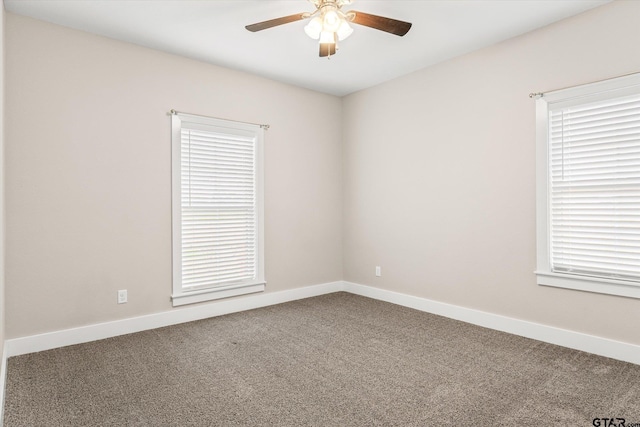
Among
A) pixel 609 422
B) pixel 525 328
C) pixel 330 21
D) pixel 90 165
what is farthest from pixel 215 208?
pixel 609 422

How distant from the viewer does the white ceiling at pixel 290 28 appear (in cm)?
286

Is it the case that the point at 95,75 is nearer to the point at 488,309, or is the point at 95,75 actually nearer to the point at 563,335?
the point at 488,309

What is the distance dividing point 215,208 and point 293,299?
5.15 feet

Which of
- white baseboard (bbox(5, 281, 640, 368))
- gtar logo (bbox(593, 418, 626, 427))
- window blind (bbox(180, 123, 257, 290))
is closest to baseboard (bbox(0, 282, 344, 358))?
white baseboard (bbox(5, 281, 640, 368))

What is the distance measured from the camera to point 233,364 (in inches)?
111

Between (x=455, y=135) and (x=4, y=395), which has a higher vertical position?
(x=455, y=135)

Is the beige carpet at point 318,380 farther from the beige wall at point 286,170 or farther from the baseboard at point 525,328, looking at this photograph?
the beige wall at point 286,170

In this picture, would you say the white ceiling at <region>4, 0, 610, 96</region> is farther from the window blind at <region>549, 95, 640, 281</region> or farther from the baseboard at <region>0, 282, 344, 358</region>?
the baseboard at <region>0, 282, 344, 358</region>

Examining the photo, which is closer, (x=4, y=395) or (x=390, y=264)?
(x=4, y=395)

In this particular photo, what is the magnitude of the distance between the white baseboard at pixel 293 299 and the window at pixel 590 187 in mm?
425

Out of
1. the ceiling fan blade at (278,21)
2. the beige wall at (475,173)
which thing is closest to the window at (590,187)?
the beige wall at (475,173)

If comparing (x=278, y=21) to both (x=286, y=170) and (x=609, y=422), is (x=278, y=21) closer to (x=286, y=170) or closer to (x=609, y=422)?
(x=286, y=170)

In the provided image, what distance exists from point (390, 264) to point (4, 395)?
3710mm

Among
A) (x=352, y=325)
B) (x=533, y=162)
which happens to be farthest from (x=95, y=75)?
(x=533, y=162)
